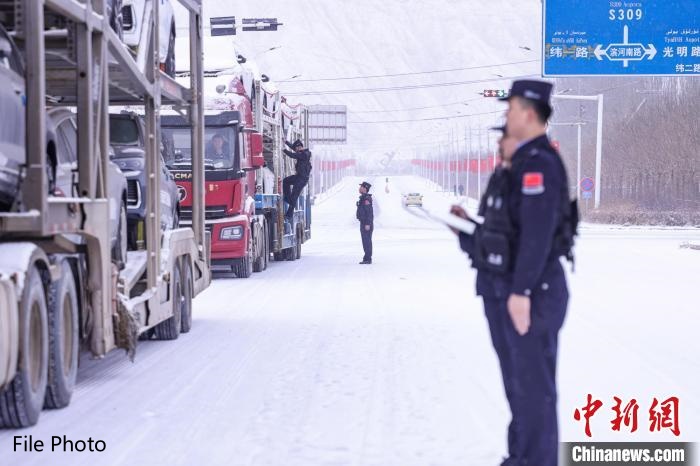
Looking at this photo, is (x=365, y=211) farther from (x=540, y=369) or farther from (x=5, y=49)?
(x=540, y=369)

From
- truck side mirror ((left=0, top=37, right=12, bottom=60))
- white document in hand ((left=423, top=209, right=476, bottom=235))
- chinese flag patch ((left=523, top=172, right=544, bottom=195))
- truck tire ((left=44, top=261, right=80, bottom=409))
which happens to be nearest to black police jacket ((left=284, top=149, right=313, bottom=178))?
truck tire ((left=44, top=261, right=80, bottom=409))

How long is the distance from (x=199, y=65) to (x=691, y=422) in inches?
331

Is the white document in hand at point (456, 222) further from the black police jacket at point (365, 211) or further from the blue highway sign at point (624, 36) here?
the blue highway sign at point (624, 36)

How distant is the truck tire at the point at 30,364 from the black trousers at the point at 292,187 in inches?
784

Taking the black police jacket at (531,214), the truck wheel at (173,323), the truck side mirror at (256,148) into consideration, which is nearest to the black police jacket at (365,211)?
the truck side mirror at (256,148)

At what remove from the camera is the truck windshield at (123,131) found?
13227 millimetres

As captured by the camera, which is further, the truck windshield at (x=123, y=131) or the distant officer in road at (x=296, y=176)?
the distant officer in road at (x=296, y=176)

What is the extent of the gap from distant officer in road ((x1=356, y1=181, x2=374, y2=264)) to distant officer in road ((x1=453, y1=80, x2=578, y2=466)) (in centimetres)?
2039

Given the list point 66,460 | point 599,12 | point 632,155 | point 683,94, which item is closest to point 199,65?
point 66,460

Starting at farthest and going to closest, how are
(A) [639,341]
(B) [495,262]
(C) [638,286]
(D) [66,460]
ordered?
(C) [638,286] → (A) [639,341] → (D) [66,460] → (B) [495,262]

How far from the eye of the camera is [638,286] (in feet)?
68.1

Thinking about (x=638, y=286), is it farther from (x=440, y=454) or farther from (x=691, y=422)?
(x=440, y=454)

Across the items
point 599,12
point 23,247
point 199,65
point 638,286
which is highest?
point 599,12

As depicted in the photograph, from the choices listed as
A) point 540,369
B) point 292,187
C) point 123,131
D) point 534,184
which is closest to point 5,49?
point 534,184
